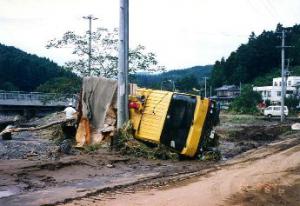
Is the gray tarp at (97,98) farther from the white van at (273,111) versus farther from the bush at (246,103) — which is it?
the bush at (246,103)

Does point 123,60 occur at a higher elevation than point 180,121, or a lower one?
higher

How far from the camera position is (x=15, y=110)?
59.7 m

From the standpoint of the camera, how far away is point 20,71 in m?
83.8

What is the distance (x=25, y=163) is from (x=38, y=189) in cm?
314

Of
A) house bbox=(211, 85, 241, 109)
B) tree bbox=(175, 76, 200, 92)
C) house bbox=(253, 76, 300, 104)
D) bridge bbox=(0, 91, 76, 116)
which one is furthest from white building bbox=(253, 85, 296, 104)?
bridge bbox=(0, 91, 76, 116)

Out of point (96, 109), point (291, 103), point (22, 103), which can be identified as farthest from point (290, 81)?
point (96, 109)

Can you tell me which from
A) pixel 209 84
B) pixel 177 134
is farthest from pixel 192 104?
pixel 209 84

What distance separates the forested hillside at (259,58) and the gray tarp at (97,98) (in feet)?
317

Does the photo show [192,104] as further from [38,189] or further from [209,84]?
[209,84]

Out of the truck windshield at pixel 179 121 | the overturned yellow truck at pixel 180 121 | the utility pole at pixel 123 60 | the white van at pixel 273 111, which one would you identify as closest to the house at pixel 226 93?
the white van at pixel 273 111

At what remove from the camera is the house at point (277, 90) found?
97.9 metres

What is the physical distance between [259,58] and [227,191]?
108 metres

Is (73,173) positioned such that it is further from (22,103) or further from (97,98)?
(22,103)

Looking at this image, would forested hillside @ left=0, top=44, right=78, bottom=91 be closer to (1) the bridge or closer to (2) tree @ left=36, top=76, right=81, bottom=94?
(1) the bridge
